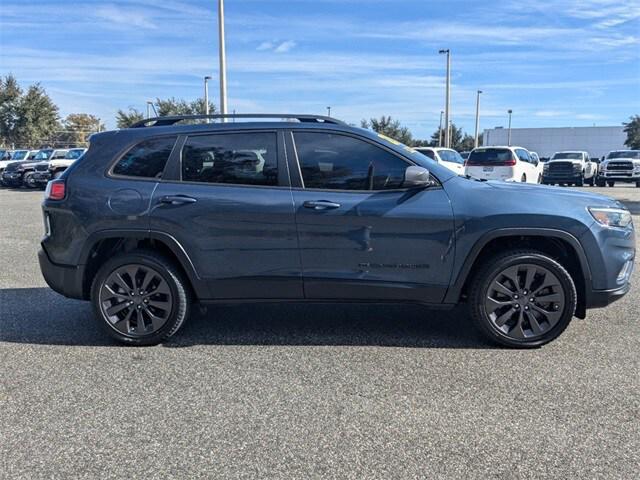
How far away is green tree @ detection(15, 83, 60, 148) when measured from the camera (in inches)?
1785

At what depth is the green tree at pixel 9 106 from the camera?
44.6 m

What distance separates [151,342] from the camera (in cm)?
471

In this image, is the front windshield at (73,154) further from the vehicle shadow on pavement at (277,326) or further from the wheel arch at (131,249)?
the wheel arch at (131,249)

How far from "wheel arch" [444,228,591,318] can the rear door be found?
1292 millimetres

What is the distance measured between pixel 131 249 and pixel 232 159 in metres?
1.14

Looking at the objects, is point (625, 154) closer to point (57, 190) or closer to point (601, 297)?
point (601, 297)

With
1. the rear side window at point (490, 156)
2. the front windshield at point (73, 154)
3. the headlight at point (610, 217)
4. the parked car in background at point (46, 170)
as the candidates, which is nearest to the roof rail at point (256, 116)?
the headlight at point (610, 217)

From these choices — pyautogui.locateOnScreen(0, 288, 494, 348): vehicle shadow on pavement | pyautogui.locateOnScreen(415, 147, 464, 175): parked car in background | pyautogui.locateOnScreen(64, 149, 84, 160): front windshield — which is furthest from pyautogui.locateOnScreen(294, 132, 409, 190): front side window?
pyautogui.locateOnScreen(64, 149, 84, 160): front windshield

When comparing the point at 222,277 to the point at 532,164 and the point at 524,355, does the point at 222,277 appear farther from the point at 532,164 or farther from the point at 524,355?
the point at 532,164

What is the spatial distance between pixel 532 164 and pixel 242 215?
68.2 ft

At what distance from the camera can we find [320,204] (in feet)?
14.7

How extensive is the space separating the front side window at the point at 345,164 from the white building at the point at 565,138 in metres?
80.7

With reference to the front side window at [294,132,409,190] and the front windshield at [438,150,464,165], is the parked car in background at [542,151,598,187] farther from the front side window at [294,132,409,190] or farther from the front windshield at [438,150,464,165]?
the front side window at [294,132,409,190]

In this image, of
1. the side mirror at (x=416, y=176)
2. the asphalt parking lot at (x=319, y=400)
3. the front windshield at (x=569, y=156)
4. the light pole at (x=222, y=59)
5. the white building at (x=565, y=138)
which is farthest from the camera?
the white building at (x=565, y=138)
